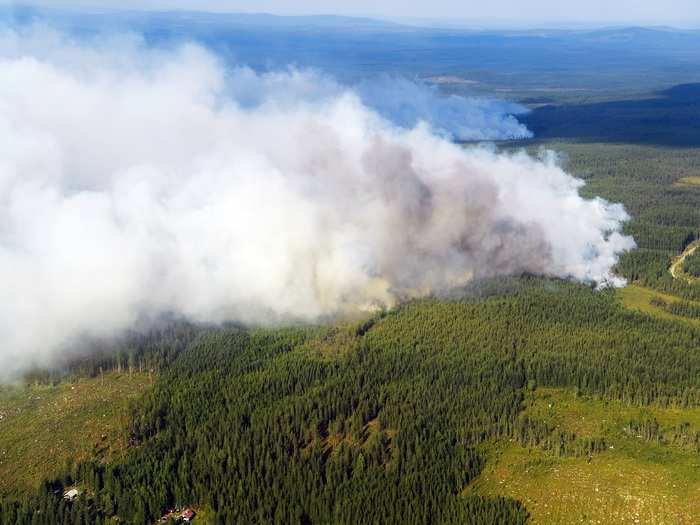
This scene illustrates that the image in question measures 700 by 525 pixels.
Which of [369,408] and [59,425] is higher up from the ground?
[369,408]

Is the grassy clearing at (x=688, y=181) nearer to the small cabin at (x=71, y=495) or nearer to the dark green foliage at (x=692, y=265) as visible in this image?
the dark green foliage at (x=692, y=265)

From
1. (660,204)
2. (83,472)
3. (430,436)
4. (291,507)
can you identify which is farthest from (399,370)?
(660,204)

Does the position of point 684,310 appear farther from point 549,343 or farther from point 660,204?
point 660,204

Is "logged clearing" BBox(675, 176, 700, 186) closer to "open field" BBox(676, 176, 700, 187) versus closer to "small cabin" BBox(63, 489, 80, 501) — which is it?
"open field" BBox(676, 176, 700, 187)

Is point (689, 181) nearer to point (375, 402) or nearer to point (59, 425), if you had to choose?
point (375, 402)

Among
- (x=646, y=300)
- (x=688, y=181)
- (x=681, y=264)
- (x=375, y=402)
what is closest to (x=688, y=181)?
(x=688, y=181)

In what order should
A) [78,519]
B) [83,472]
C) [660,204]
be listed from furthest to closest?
[660,204], [83,472], [78,519]

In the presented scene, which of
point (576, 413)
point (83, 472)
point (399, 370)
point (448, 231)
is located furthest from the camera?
point (448, 231)
